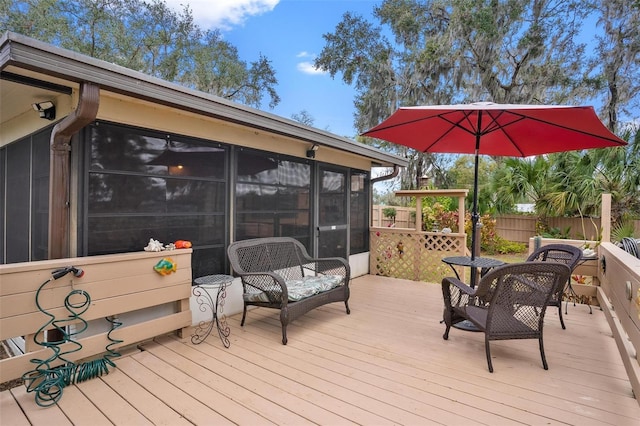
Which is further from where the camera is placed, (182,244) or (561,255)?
(561,255)

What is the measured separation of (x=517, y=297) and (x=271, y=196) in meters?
2.99

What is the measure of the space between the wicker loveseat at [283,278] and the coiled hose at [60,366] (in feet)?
4.29

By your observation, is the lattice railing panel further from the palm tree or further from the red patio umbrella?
the palm tree

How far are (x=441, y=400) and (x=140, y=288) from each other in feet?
8.17

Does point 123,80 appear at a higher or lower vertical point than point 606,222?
higher

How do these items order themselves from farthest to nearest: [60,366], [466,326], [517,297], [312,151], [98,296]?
[312,151] → [466,326] → [517,297] → [98,296] → [60,366]

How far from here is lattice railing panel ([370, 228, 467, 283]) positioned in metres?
5.86

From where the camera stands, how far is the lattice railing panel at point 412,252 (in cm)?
586

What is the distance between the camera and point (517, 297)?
2695mm

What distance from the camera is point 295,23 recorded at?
590 inches

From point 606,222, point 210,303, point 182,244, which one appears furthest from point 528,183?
point 182,244

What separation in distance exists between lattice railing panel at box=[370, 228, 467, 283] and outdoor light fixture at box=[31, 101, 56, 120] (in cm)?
506

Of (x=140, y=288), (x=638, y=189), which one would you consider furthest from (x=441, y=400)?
(x=638, y=189)

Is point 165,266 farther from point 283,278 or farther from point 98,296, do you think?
point 283,278
